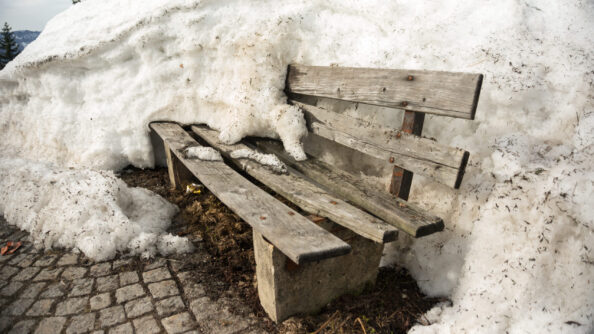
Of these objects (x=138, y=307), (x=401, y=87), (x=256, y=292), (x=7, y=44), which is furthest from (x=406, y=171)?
(x=7, y=44)

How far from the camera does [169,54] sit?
13.3ft

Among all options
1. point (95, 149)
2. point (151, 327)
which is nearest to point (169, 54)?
point (95, 149)

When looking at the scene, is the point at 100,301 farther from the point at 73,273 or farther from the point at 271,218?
the point at 271,218

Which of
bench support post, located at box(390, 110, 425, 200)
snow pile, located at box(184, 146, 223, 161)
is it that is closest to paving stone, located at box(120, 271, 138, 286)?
snow pile, located at box(184, 146, 223, 161)

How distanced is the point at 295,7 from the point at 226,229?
2.34 meters

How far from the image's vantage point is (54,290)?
2.46 meters

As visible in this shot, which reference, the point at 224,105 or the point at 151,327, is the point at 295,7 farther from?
the point at 151,327

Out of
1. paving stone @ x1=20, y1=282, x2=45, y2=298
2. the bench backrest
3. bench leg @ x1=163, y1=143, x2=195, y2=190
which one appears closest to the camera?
the bench backrest

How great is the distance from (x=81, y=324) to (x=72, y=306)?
22 cm

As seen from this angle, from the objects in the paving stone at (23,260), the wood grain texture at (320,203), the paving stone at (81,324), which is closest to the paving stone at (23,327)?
the paving stone at (81,324)

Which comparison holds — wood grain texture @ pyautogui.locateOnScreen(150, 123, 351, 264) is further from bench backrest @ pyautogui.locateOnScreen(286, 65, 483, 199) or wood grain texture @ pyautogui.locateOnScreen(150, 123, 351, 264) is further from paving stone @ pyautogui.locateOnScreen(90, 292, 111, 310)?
paving stone @ pyautogui.locateOnScreen(90, 292, 111, 310)

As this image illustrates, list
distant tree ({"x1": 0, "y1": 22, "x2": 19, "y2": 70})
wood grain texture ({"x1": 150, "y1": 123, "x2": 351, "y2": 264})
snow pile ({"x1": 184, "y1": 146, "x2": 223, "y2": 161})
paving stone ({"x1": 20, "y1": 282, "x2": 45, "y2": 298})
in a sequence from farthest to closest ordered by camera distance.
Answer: distant tree ({"x1": 0, "y1": 22, "x2": 19, "y2": 70}) < snow pile ({"x1": 184, "y1": 146, "x2": 223, "y2": 161}) < paving stone ({"x1": 20, "y1": 282, "x2": 45, "y2": 298}) < wood grain texture ({"x1": 150, "y1": 123, "x2": 351, "y2": 264})

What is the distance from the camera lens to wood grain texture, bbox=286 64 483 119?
6.10 ft

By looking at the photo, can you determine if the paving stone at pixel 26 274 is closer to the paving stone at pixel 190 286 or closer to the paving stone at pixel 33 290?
the paving stone at pixel 33 290
